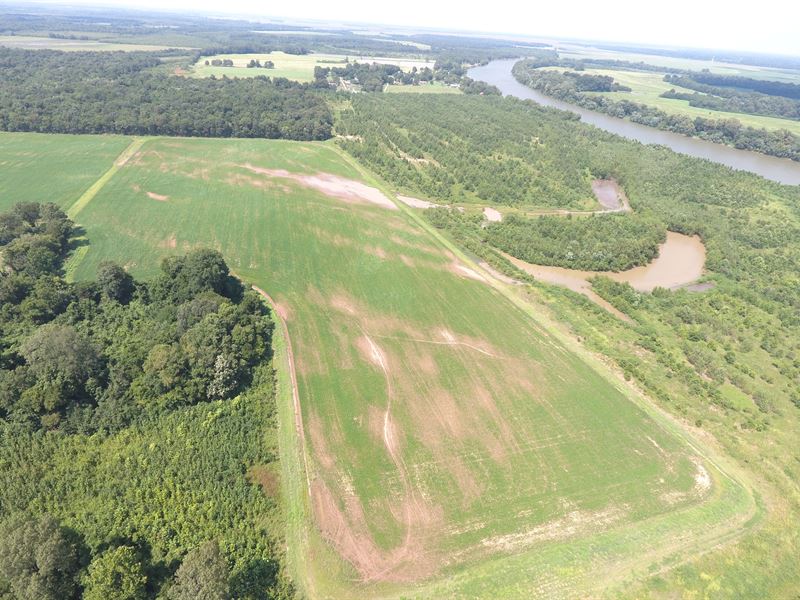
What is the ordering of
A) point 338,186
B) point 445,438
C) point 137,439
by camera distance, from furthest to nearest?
point 338,186 → point 445,438 → point 137,439

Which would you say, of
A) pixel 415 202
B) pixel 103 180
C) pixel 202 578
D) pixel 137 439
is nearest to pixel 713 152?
pixel 415 202

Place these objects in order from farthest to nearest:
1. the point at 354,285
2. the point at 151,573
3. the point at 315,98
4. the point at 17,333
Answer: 1. the point at 315,98
2. the point at 354,285
3. the point at 17,333
4. the point at 151,573

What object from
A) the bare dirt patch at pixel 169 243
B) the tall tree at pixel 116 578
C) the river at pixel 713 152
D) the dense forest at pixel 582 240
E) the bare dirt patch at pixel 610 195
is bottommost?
the tall tree at pixel 116 578

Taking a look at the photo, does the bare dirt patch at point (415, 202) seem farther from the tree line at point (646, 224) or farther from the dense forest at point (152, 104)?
the dense forest at point (152, 104)

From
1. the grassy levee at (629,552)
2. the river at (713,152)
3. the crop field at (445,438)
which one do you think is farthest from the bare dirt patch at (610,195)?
the grassy levee at (629,552)

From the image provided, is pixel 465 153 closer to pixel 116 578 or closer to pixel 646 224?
pixel 646 224

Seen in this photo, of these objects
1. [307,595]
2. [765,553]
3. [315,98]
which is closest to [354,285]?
[307,595]

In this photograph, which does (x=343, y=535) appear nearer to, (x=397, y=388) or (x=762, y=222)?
(x=397, y=388)
